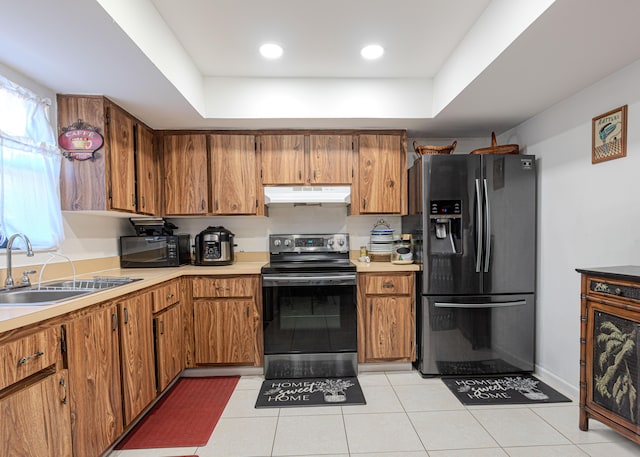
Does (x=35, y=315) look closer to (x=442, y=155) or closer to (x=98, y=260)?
(x=98, y=260)

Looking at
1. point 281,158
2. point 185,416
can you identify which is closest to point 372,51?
point 281,158

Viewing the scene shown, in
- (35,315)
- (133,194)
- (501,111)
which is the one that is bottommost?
(35,315)

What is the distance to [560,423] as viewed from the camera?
1949mm

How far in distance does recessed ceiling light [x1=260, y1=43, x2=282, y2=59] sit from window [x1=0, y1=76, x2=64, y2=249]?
4.63 feet

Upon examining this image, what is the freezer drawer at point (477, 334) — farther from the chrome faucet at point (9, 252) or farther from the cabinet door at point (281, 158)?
the chrome faucet at point (9, 252)

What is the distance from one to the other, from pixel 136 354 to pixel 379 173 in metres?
2.36

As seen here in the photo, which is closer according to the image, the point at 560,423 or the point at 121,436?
the point at 121,436

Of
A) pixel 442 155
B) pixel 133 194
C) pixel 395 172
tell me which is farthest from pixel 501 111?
pixel 133 194

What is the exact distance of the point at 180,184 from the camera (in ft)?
9.34

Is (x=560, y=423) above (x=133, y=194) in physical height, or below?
below

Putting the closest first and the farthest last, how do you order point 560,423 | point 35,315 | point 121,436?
point 35,315 < point 121,436 < point 560,423

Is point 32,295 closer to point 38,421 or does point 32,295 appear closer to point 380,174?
point 38,421

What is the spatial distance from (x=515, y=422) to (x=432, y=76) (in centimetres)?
259

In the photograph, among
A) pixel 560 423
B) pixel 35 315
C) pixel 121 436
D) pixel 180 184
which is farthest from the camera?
pixel 180 184
